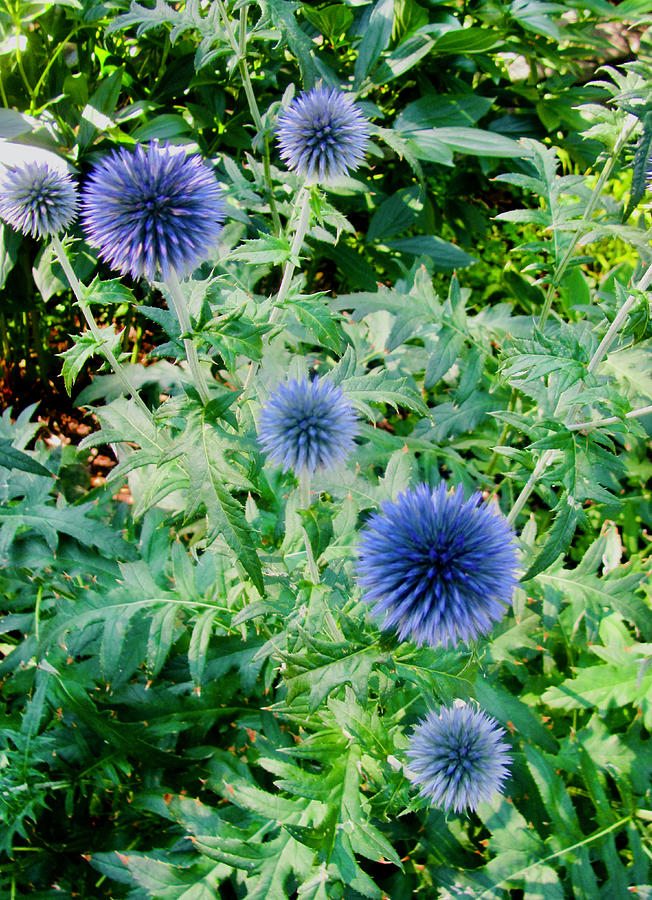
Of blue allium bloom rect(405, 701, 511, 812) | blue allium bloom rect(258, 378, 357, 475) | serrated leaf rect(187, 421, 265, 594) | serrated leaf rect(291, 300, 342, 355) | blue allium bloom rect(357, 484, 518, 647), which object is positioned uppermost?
serrated leaf rect(291, 300, 342, 355)

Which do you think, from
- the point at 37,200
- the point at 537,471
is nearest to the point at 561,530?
the point at 537,471

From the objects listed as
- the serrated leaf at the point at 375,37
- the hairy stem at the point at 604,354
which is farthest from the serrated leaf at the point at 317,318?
the serrated leaf at the point at 375,37

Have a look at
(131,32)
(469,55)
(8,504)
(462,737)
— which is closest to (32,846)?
(8,504)

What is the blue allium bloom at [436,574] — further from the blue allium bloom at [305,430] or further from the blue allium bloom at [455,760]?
the blue allium bloom at [455,760]

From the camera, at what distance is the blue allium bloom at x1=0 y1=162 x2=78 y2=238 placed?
4.04 ft

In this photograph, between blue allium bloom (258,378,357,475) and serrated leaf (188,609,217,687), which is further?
serrated leaf (188,609,217,687)

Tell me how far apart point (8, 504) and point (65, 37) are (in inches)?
68.0

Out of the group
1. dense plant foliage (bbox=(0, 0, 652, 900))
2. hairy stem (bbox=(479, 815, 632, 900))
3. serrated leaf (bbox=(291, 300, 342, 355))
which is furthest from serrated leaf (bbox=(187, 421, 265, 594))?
hairy stem (bbox=(479, 815, 632, 900))

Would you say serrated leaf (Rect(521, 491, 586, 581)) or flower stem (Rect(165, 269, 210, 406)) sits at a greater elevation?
flower stem (Rect(165, 269, 210, 406))

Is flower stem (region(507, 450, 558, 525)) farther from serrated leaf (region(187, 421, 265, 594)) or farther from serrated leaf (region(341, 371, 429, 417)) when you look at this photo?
serrated leaf (region(187, 421, 265, 594))

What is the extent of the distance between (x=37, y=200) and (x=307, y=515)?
32.1 inches

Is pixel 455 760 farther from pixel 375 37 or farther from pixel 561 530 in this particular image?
pixel 375 37

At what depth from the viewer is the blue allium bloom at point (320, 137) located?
1.26 m

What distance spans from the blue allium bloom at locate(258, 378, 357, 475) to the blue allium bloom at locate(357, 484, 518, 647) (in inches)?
5.4
